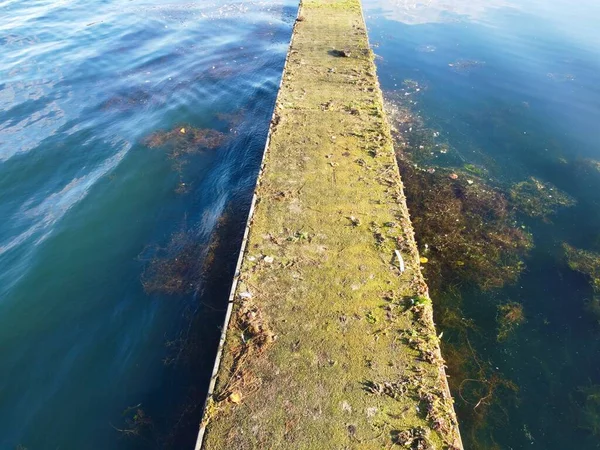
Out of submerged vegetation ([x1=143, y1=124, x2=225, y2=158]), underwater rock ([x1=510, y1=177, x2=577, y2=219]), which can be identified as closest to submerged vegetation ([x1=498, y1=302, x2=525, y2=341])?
underwater rock ([x1=510, y1=177, x2=577, y2=219])

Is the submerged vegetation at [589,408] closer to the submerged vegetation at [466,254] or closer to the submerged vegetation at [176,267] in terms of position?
the submerged vegetation at [466,254]

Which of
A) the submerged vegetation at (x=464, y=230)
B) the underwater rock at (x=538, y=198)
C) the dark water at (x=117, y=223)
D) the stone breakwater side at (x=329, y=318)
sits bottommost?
the dark water at (x=117, y=223)

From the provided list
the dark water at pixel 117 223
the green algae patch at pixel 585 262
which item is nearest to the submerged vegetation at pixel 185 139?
the dark water at pixel 117 223

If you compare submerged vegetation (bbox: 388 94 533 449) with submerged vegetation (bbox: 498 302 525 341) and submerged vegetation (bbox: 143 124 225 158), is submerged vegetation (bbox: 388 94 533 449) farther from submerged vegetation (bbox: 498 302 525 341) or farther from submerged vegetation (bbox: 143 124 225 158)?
submerged vegetation (bbox: 143 124 225 158)

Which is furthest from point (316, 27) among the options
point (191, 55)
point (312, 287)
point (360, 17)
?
point (312, 287)

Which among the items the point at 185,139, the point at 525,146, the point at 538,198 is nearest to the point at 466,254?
the point at 538,198

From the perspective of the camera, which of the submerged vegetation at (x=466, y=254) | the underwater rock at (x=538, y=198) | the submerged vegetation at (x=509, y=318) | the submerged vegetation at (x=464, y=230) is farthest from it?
the underwater rock at (x=538, y=198)

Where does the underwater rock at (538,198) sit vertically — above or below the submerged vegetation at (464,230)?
above
